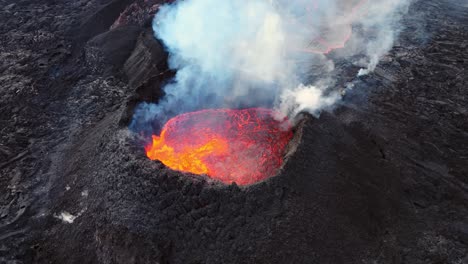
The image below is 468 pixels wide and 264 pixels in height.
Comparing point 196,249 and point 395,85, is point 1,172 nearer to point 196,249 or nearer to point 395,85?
point 196,249

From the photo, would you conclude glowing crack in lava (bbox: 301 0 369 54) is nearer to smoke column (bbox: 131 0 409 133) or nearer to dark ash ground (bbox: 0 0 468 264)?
smoke column (bbox: 131 0 409 133)

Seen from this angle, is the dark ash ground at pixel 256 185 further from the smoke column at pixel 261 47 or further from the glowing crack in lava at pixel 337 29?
the glowing crack in lava at pixel 337 29

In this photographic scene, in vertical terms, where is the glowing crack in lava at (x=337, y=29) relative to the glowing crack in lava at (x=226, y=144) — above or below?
above

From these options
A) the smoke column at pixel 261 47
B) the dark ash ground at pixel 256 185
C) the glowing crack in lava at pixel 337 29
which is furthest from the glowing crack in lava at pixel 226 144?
the glowing crack in lava at pixel 337 29

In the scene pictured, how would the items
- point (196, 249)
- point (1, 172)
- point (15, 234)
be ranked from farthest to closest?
point (1, 172)
point (15, 234)
point (196, 249)

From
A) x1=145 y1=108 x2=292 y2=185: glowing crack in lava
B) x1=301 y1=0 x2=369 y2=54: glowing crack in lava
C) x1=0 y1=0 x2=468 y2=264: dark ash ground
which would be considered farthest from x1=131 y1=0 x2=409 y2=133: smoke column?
x1=0 y1=0 x2=468 y2=264: dark ash ground

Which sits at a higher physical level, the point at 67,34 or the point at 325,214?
the point at 67,34

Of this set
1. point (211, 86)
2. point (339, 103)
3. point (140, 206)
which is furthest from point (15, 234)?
point (339, 103)
